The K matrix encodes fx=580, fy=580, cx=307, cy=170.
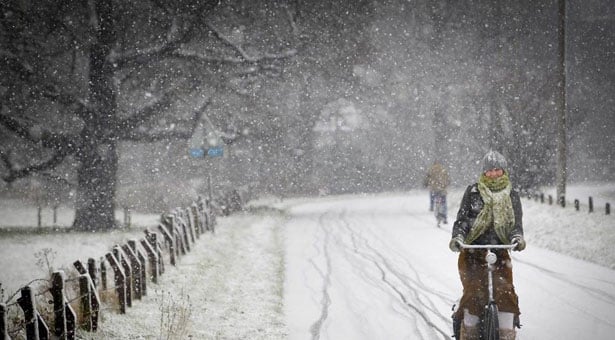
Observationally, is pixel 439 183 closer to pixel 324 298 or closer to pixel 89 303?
pixel 324 298

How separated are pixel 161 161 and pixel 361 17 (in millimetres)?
23008

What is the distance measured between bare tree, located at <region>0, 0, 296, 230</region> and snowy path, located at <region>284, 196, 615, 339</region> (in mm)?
8125

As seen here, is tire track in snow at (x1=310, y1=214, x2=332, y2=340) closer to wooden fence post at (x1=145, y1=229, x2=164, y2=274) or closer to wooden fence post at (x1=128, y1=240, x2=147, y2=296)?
wooden fence post at (x1=128, y1=240, x2=147, y2=296)

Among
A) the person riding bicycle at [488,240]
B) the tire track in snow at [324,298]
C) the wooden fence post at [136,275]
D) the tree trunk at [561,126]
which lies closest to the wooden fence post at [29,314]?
the tire track in snow at [324,298]

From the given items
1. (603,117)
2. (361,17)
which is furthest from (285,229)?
(603,117)

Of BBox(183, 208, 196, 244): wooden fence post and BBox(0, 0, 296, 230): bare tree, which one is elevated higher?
BBox(0, 0, 296, 230): bare tree

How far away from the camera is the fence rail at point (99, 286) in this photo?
581cm

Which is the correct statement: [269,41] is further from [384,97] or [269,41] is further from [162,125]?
[384,97]

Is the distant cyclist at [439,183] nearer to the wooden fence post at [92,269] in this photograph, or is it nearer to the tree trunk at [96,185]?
the tree trunk at [96,185]

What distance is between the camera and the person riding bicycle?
5668mm

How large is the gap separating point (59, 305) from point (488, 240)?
4.74 meters

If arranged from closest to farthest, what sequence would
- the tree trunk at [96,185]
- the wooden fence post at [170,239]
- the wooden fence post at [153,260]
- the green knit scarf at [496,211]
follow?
1. the green knit scarf at [496,211]
2. the wooden fence post at [153,260]
3. the wooden fence post at [170,239]
4. the tree trunk at [96,185]

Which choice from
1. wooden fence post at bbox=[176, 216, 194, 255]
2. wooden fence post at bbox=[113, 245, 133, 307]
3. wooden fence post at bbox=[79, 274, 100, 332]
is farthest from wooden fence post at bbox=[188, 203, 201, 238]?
wooden fence post at bbox=[79, 274, 100, 332]

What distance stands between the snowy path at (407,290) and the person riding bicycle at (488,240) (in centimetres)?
148
